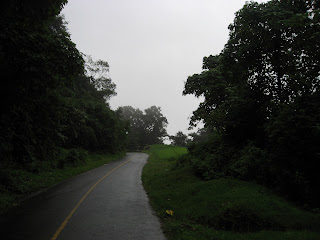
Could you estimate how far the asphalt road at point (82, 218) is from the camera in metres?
6.62

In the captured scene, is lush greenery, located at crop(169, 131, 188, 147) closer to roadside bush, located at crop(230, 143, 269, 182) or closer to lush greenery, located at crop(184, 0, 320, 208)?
lush greenery, located at crop(184, 0, 320, 208)

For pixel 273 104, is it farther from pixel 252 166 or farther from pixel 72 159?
pixel 72 159

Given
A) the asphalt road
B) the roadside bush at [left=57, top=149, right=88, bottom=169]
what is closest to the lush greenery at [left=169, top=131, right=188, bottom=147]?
the roadside bush at [left=57, top=149, right=88, bottom=169]

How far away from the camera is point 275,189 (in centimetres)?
904

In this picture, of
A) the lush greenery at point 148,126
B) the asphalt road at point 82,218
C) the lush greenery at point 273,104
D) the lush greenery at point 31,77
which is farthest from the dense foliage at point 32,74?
the lush greenery at point 148,126

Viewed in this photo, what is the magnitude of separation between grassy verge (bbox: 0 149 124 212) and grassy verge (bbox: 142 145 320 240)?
6.00 meters

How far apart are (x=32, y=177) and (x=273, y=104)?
1394 centimetres

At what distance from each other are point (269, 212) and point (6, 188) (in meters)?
11.1

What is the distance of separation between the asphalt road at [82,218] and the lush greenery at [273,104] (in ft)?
14.5

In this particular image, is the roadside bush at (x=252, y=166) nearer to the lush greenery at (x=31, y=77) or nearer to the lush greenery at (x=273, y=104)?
the lush greenery at (x=273, y=104)

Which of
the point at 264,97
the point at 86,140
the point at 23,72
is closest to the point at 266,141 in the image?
the point at 264,97

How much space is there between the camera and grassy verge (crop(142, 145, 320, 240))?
21.7 ft

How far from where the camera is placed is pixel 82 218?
812 cm

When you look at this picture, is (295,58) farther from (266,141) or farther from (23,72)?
(23,72)
